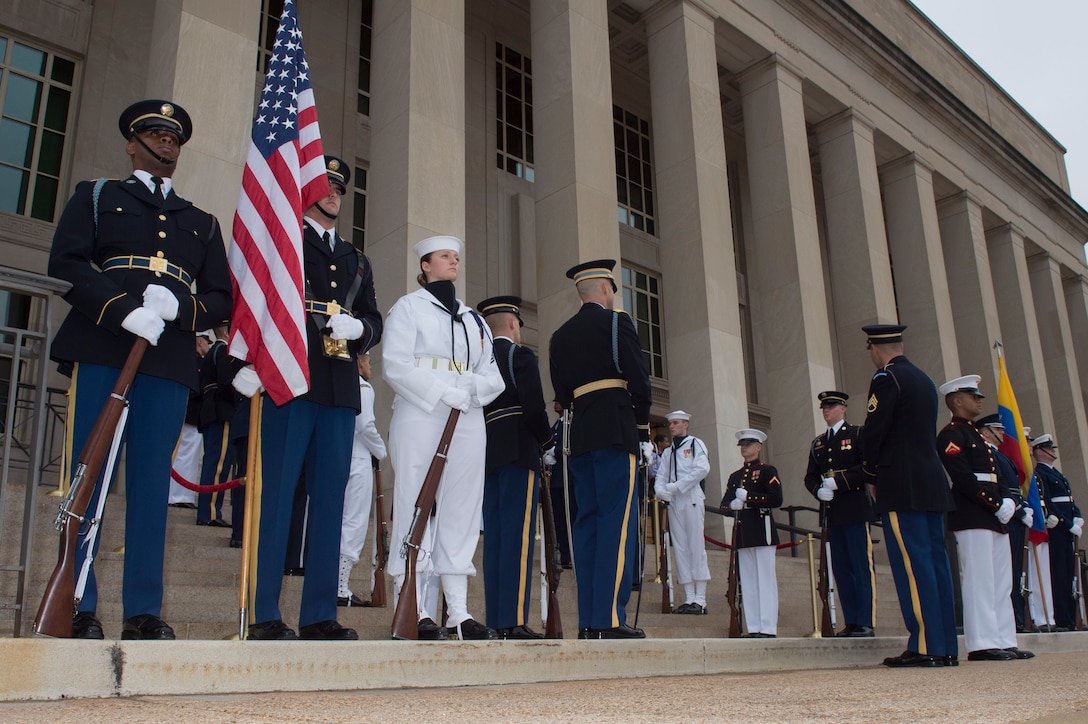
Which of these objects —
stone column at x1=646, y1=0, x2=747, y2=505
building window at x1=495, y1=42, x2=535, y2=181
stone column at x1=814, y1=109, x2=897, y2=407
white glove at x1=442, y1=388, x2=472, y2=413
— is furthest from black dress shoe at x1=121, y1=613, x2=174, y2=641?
stone column at x1=814, y1=109, x2=897, y2=407

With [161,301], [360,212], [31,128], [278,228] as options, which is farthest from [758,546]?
[31,128]

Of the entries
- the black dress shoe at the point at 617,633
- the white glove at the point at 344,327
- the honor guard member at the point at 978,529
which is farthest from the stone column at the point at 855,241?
the white glove at the point at 344,327

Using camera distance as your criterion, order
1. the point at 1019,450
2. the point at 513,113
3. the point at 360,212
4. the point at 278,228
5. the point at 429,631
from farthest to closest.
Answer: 1. the point at 513,113
2. the point at 360,212
3. the point at 1019,450
4. the point at 429,631
5. the point at 278,228

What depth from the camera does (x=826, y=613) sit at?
336 inches

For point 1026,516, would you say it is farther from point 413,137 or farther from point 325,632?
point 325,632

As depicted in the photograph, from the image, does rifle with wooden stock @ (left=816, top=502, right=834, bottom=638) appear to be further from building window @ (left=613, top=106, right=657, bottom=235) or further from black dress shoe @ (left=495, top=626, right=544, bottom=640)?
building window @ (left=613, top=106, right=657, bottom=235)

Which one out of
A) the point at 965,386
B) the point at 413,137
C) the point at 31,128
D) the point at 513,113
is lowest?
the point at 965,386

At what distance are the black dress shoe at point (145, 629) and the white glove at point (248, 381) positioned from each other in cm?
113

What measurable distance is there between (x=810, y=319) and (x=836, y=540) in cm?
725

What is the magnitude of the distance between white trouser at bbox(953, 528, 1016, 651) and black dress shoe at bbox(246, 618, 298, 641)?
16.2 ft

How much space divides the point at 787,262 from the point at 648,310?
15.3ft

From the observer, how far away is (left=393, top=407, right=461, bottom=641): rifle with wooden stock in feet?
13.6

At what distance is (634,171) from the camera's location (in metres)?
20.6

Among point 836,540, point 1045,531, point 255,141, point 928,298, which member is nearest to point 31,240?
point 255,141
